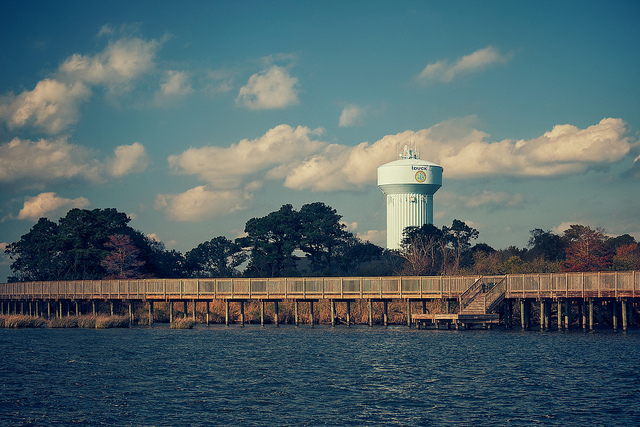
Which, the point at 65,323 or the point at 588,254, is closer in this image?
the point at 65,323

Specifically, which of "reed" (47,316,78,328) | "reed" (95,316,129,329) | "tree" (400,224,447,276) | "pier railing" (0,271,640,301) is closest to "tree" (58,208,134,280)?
"pier railing" (0,271,640,301)

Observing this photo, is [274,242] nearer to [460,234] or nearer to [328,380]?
[460,234]

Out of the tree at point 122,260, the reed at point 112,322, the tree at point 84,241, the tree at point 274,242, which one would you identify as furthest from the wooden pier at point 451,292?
the tree at point 274,242

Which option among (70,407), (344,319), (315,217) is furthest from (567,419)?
(315,217)

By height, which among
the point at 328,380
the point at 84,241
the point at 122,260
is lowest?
the point at 328,380

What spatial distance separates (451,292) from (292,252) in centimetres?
4881

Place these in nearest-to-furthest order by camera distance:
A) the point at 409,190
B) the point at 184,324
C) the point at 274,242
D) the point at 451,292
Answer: the point at 451,292, the point at 184,324, the point at 274,242, the point at 409,190

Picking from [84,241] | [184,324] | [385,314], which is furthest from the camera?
[84,241]

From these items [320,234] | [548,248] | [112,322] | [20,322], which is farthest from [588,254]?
[20,322]

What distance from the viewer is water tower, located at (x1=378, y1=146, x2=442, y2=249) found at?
129875 mm

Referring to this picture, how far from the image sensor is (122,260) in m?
90.2

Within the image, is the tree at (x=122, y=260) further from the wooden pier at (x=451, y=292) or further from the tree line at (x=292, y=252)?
the wooden pier at (x=451, y=292)

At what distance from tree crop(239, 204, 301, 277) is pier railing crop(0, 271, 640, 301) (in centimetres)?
3048

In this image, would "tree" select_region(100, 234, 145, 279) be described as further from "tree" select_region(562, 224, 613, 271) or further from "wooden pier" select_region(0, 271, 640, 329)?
"tree" select_region(562, 224, 613, 271)
